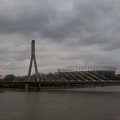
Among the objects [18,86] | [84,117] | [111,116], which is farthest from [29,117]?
[18,86]

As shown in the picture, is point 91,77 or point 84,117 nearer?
point 84,117

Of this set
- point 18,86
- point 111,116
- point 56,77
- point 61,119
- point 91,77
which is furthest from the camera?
point 18,86

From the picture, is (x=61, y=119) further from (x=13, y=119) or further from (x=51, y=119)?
(x=13, y=119)

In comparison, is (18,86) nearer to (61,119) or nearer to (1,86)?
(1,86)

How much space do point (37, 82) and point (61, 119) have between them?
106 feet

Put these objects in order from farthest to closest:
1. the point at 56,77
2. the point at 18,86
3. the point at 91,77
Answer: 1. the point at 18,86
2. the point at 56,77
3. the point at 91,77

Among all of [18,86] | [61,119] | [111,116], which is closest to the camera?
[61,119]

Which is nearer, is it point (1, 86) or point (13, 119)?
point (13, 119)

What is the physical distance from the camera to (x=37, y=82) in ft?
153

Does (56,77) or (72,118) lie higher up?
(56,77)

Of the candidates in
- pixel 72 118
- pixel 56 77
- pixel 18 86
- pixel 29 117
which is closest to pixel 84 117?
pixel 72 118

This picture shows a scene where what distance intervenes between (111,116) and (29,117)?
4.91 m

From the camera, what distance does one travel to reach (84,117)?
1539 centimetres

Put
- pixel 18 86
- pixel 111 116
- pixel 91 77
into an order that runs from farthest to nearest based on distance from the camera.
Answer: pixel 18 86 < pixel 91 77 < pixel 111 116
